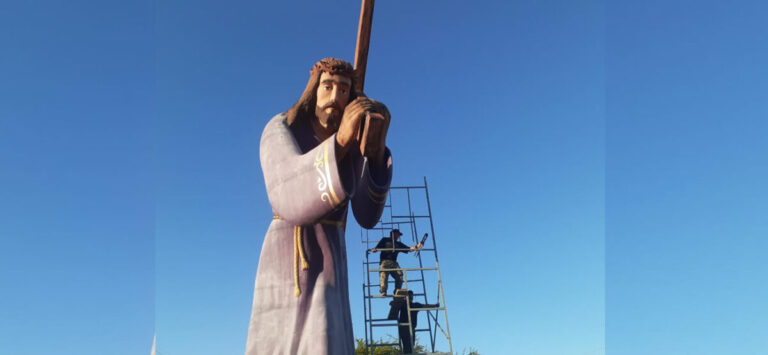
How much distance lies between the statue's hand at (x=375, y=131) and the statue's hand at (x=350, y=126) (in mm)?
45

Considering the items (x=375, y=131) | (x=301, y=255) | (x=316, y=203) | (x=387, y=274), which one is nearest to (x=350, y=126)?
(x=375, y=131)

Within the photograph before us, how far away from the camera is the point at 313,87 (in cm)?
388

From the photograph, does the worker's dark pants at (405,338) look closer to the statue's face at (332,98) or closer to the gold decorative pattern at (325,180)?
the statue's face at (332,98)

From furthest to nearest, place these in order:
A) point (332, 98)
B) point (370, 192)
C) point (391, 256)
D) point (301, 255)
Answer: point (391, 256) → point (332, 98) → point (370, 192) → point (301, 255)

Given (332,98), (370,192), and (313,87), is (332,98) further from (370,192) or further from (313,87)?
(370,192)

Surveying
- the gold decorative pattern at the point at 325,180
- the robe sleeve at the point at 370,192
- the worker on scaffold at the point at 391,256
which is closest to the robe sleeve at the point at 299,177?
the gold decorative pattern at the point at 325,180

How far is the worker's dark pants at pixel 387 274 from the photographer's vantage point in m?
8.83

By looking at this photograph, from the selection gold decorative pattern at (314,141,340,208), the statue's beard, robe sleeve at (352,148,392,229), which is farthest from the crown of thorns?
gold decorative pattern at (314,141,340,208)

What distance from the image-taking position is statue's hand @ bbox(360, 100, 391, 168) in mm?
3211

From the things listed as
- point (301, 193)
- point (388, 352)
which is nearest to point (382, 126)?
point (301, 193)

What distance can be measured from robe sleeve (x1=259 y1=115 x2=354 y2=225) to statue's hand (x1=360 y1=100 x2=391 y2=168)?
206mm

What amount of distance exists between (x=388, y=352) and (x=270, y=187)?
9275 mm

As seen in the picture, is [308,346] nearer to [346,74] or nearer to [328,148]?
[328,148]

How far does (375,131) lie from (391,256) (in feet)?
19.8
